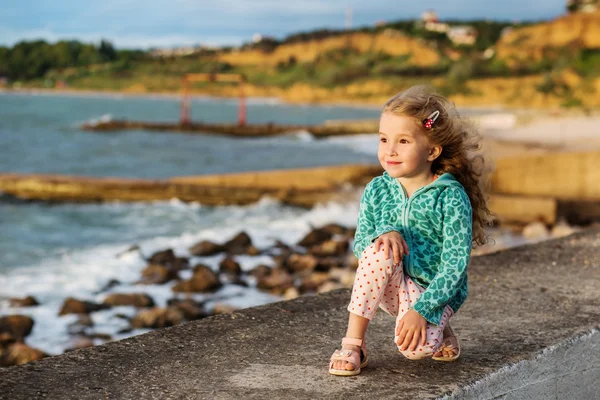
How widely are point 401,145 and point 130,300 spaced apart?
534cm

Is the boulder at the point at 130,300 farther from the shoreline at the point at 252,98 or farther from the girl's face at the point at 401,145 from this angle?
the shoreline at the point at 252,98

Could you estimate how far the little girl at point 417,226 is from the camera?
89.0 inches

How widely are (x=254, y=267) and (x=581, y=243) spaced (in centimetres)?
466

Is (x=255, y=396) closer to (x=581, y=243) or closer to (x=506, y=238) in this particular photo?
(x=581, y=243)

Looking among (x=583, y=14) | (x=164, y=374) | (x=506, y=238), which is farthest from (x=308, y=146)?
(x=583, y=14)

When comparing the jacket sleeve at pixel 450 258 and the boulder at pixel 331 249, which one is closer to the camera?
the jacket sleeve at pixel 450 258

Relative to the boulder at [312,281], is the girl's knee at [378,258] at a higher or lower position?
higher

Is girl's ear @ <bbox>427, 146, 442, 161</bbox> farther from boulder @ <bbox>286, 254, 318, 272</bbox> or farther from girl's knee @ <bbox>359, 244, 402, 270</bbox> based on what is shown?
boulder @ <bbox>286, 254, 318, 272</bbox>

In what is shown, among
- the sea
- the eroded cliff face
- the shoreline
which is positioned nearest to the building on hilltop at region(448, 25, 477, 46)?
the eroded cliff face

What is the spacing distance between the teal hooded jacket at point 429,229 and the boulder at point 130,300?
16.7 feet

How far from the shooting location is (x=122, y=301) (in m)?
7.21

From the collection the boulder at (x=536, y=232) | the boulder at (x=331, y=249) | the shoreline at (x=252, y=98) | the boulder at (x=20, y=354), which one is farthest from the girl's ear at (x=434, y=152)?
the shoreline at (x=252, y=98)

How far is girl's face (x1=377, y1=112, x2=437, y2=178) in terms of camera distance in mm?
2287

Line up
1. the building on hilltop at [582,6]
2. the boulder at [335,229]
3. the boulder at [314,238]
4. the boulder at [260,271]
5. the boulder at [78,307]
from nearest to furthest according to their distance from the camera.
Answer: the boulder at [78,307], the boulder at [260,271], the boulder at [314,238], the boulder at [335,229], the building on hilltop at [582,6]
